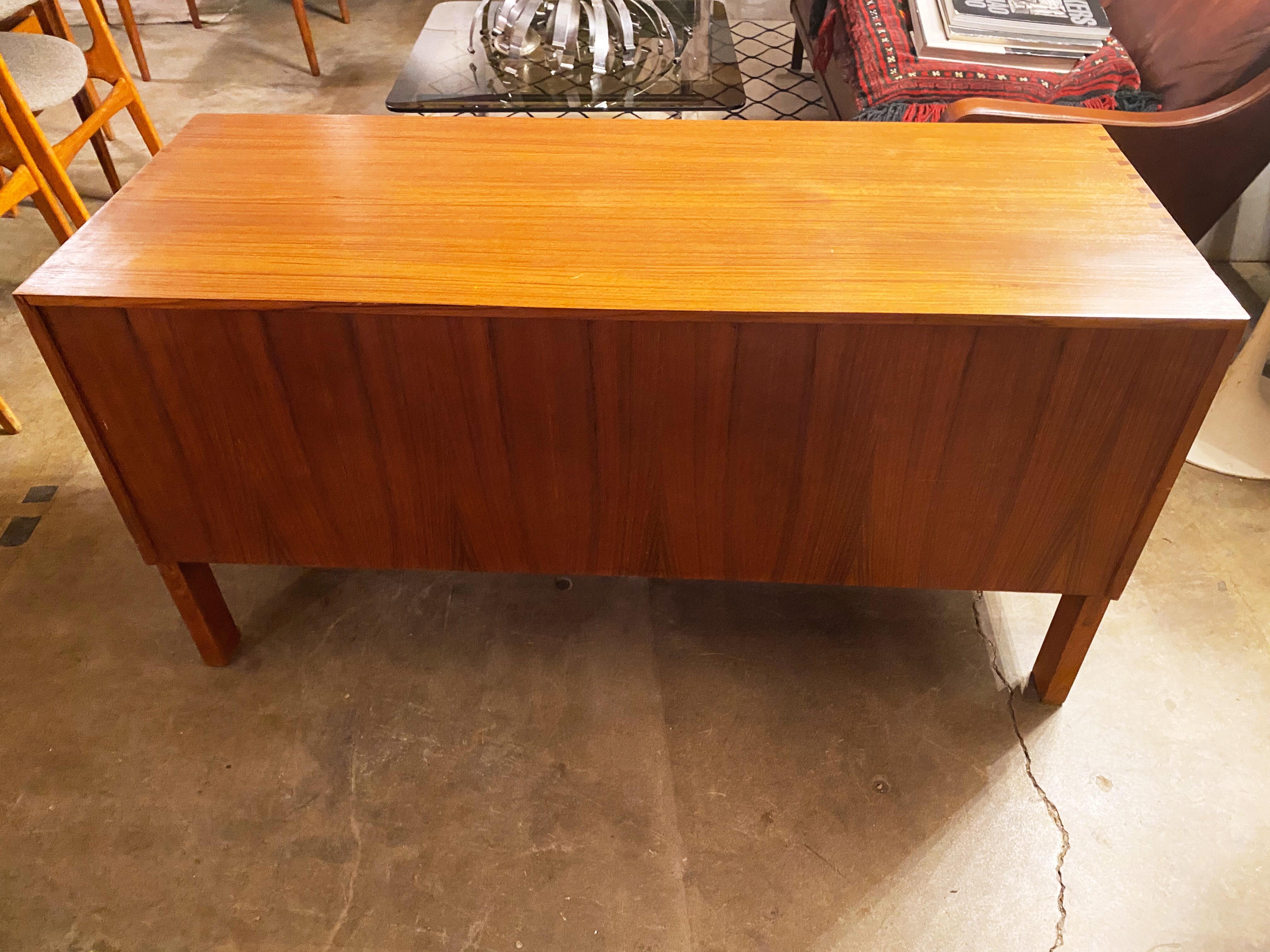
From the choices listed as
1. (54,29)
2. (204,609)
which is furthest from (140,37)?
(204,609)

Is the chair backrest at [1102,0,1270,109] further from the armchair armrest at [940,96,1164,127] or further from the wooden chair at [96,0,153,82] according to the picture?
the wooden chair at [96,0,153,82]

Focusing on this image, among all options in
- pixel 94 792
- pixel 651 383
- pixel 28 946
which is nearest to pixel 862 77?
pixel 651 383

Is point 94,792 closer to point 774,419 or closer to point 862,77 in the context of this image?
point 774,419

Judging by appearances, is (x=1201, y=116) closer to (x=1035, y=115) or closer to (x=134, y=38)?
(x=1035, y=115)

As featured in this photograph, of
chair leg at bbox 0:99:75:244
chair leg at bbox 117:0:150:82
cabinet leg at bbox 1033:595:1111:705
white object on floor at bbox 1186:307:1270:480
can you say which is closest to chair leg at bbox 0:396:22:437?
chair leg at bbox 0:99:75:244

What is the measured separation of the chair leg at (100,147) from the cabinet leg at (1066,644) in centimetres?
216

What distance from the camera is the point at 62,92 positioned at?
1837 mm

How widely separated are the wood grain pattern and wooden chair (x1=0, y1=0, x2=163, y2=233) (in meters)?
1.20

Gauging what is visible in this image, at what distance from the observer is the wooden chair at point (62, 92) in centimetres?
180

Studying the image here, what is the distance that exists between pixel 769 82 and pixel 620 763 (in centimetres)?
236

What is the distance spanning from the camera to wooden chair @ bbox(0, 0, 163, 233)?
1.80 metres

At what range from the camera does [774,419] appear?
97 centimetres

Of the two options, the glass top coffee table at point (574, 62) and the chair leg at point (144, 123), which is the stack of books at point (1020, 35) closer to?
the glass top coffee table at point (574, 62)

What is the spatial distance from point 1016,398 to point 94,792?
1.24 metres
